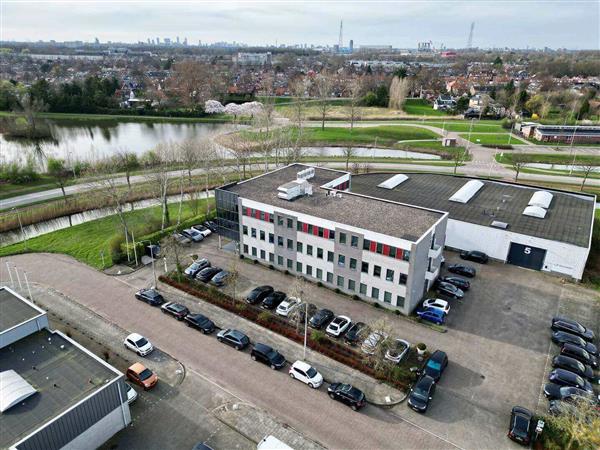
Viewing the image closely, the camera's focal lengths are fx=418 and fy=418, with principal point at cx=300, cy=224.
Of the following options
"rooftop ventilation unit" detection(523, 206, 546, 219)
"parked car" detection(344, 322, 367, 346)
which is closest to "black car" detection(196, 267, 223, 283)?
"parked car" detection(344, 322, 367, 346)

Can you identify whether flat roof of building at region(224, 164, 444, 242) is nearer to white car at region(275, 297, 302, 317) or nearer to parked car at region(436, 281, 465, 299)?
parked car at region(436, 281, 465, 299)

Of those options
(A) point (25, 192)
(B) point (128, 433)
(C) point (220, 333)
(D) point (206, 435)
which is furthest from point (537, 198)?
(A) point (25, 192)

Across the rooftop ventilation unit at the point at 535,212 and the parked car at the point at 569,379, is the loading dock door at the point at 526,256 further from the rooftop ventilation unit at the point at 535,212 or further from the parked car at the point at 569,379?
the parked car at the point at 569,379

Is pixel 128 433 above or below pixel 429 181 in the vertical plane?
below

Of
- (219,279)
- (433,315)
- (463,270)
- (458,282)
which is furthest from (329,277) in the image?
(463,270)

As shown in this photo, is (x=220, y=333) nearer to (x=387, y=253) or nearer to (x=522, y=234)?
(x=387, y=253)

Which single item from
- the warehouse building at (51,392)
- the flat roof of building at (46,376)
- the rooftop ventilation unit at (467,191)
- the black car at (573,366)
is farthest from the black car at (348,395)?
the rooftop ventilation unit at (467,191)
